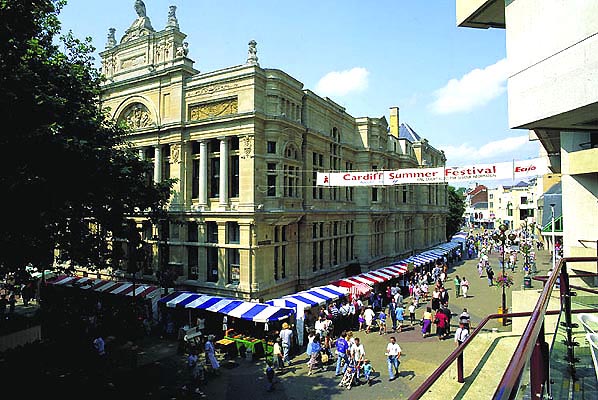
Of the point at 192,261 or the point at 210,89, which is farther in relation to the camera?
the point at 192,261

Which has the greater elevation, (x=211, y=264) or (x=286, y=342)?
(x=211, y=264)

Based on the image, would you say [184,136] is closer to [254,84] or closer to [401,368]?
[254,84]

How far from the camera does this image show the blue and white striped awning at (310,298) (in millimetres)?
18836

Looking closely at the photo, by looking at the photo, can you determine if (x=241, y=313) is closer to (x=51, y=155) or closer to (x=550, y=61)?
(x=51, y=155)

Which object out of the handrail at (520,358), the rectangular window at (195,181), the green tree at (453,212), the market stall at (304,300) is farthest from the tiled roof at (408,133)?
the handrail at (520,358)

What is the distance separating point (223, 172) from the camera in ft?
72.0

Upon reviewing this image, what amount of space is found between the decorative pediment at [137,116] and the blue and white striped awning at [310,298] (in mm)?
14305

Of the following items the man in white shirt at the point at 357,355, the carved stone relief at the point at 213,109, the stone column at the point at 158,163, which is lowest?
the man in white shirt at the point at 357,355

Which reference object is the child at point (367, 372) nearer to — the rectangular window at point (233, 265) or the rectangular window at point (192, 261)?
the rectangular window at point (233, 265)

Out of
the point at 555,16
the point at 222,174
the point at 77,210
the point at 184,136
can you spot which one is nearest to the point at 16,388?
the point at 77,210

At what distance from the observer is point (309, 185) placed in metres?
25.9

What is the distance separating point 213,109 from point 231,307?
37.1ft

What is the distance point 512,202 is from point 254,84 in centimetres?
9281

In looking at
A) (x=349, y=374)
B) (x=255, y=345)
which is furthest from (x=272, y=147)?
(x=349, y=374)
